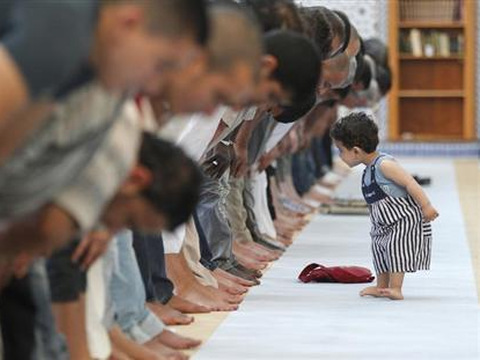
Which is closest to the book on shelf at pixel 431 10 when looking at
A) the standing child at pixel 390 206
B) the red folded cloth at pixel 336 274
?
the red folded cloth at pixel 336 274

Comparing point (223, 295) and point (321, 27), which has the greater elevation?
point (321, 27)

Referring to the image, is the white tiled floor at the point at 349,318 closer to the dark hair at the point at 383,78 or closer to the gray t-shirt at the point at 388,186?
the gray t-shirt at the point at 388,186

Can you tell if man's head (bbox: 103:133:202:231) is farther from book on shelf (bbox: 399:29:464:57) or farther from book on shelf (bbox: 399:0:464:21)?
book on shelf (bbox: 399:0:464:21)

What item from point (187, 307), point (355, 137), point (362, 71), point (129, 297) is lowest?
point (362, 71)

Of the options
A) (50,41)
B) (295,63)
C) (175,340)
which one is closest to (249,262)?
(175,340)

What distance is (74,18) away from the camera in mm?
3070

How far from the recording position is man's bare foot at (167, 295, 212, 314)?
6.62m

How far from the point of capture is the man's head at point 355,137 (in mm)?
7066

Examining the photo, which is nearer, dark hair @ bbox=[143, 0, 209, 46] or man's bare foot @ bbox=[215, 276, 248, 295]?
dark hair @ bbox=[143, 0, 209, 46]

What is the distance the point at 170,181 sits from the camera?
3.58 m

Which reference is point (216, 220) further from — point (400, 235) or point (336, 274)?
point (400, 235)

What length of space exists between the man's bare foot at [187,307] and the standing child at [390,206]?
95cm

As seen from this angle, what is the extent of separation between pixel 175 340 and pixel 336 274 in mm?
2290

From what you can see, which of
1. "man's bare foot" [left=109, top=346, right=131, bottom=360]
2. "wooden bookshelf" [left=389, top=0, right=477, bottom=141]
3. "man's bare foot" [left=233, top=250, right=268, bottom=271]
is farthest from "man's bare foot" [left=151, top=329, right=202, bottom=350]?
"wooden bookshelf" [left=389, top=0, right=477, bottom=141]
